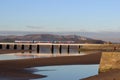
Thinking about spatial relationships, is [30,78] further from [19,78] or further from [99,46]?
[99,46]

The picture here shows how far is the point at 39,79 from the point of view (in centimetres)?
2456

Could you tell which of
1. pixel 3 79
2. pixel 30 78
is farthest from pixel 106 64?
pixel 3 79

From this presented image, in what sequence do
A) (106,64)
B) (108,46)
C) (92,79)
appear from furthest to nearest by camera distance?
1. (108,46)
2. (106,64)
3. (92,79)

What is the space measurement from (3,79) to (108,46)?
6092 centimetres

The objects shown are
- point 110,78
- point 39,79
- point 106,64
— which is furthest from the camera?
point 106,64

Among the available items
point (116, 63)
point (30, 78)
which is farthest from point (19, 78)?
point (116, 63)

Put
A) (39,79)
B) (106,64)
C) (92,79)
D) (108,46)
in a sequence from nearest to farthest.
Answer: (92,79)
(39,79)
(106,64)
(108,46)

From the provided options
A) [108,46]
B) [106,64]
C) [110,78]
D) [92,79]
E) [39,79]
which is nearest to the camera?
[110,78]

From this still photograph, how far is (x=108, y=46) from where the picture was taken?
83125 mm

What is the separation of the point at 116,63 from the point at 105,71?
3.12 feet

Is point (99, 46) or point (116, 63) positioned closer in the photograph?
point (116, 63)

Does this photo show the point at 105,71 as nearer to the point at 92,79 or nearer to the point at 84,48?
the point at 92,79

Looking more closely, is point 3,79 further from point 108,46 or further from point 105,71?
point 108,46

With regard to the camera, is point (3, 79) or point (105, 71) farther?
point (105, 71)
